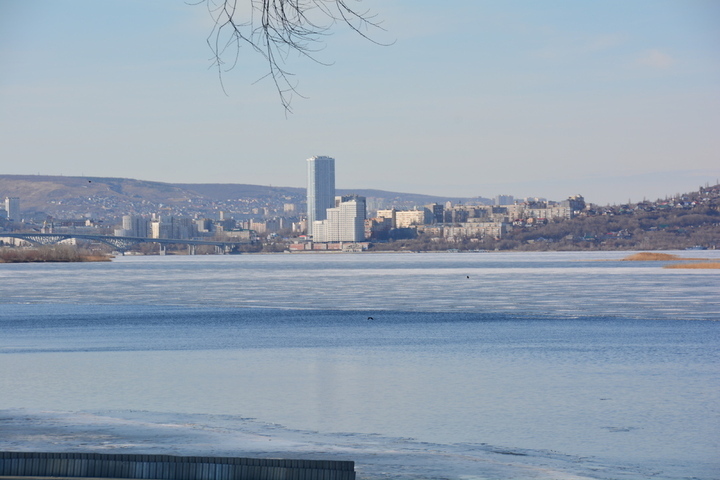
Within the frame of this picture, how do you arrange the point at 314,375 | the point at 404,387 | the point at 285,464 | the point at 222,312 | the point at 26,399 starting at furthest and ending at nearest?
the point at 222,312 < the point at 314,375 < the point at 404,387 < the point at 26,399 < the point at 285,464

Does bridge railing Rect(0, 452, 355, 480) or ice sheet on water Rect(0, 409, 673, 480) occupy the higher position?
bridge railing Rect(0, 452, 355, 480)

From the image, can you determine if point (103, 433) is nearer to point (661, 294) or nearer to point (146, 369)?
point (146, 369)

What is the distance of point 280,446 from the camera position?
42.7 feet

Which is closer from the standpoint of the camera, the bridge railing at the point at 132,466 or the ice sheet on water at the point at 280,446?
the bridge railing at the point at 132,466

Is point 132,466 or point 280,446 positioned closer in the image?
point 132,466

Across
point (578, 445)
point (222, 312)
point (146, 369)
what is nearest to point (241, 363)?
point (146, 369)

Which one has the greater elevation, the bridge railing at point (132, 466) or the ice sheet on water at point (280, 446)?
the bridge railing at point (132, 466)

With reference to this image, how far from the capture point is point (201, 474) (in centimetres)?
968

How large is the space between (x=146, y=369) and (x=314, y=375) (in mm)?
3978

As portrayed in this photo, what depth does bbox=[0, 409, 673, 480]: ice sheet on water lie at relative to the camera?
11.5 m

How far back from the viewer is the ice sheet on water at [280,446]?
37.6 ft

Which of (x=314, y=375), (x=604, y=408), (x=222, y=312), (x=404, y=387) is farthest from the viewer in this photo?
(x=222, y=312)

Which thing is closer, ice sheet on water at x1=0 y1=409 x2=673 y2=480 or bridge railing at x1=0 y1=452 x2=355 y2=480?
bridge railing at x1=0 y1=452 x2=355 y2=480

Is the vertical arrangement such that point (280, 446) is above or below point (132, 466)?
below
